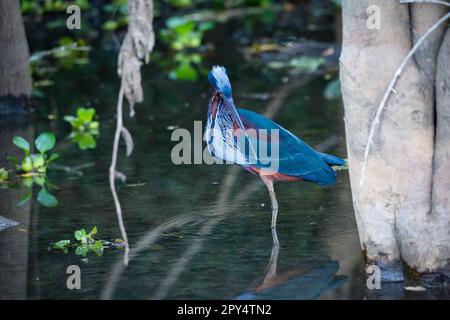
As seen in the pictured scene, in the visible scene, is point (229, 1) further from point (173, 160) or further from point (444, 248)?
point (444, 248)

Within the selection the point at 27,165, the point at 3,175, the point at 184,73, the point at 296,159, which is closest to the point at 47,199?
the point at 3,175

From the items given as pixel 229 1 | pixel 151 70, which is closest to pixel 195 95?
pixel 151 70

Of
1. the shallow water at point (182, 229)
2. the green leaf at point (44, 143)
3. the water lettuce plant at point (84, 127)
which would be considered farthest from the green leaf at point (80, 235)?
the water lettuce plant at point (84, 127)

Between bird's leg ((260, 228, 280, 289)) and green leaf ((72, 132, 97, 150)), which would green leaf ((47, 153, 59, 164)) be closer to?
green leaf ((72, 132, 97, 150))

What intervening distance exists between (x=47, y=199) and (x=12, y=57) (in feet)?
10.3

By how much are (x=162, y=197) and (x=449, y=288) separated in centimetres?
273

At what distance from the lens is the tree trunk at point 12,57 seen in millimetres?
9625

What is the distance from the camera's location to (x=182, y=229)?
610 centimetres

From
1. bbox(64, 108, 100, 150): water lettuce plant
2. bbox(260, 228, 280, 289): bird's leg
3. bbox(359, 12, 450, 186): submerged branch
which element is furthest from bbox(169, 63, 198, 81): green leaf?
bbox(359, 12, 450, 186): submerged branch

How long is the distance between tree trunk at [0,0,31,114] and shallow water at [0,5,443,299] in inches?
20.3

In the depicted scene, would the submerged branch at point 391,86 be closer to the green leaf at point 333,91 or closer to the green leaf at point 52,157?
the green leaf at point 52,157

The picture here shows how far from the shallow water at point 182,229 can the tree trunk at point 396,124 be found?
0.29m

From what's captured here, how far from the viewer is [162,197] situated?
6953mm

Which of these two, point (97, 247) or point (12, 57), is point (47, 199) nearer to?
point (97, 247)
